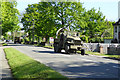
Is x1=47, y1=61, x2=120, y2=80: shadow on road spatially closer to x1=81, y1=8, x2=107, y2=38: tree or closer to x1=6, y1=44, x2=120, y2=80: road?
x1=6, y1=44, x2=120, y2=80: road

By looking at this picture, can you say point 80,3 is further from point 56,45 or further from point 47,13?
point 56,45

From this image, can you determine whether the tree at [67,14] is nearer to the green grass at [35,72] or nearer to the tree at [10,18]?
the tree at [10,18]


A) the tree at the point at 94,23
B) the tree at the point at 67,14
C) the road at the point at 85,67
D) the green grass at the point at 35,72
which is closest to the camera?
the green grass at the point at 35,72

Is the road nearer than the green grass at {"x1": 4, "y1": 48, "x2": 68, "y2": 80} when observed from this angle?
No

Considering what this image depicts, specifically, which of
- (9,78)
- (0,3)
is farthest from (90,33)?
(9,78)

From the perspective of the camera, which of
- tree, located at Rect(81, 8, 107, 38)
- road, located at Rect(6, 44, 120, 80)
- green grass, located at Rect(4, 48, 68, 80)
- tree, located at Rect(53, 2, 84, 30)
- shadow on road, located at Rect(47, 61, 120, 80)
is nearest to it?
green grass, located at Rect(4, 48, 68, 80)

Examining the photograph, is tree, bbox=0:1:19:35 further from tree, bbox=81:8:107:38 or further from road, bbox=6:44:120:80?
road, bbox=6:44:120:80

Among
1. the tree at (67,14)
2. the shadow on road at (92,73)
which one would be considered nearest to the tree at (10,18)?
the tree at (67,14)

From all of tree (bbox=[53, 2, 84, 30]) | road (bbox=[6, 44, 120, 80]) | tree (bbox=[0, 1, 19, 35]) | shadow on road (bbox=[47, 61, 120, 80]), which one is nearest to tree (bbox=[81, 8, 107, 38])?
tree (bbox=[53, 2, 84, 30])

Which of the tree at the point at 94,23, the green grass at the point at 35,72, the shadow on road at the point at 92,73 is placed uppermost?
the tree at the point at 94,23

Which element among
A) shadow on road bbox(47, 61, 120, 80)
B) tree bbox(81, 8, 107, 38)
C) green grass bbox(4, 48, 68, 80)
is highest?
tree bbox(81, 8, 107, 38)

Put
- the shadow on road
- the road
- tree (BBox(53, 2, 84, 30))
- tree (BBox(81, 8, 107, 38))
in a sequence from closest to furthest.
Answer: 1. the shadow on road
2. the road
3. tree (BBox(53, 2, 84, 30))
4. tree (BBox(81, 8, 107, 38))

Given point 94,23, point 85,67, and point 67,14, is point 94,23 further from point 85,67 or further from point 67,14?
point 85,67

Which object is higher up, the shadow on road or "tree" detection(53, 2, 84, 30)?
"tree" detection(53, 2, 84, 30)
